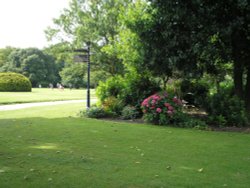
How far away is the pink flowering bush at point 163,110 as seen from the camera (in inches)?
460

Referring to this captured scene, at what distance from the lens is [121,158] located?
621 cm

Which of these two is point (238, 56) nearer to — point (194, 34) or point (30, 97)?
point (194, 34)

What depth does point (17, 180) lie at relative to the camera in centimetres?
470

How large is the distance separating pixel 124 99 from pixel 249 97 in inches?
227

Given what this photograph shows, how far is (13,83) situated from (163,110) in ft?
115

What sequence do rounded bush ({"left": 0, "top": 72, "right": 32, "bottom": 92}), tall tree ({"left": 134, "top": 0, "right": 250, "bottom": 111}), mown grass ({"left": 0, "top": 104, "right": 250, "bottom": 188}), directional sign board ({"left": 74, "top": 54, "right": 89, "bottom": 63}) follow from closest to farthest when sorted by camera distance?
1. mown grass ({"left": 0, "top": 104, "right": 250, "bottom": 188})
2. tall tree ({"left": 134, "top": 0, "right": 250, "bottom": 111})
3. directional sign board ({"left": 74, "top": 54, "right": 89, "bottom": 63})
4. rounded bush ({"left": 0, "top": 72, "right": 32, "bottom": 92})

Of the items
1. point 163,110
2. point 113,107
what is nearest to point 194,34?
point 163,110

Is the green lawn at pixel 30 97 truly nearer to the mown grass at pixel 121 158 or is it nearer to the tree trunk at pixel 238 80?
the mown grass at pixel 121 158

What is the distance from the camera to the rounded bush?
41719mm

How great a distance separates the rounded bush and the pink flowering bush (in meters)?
34.1

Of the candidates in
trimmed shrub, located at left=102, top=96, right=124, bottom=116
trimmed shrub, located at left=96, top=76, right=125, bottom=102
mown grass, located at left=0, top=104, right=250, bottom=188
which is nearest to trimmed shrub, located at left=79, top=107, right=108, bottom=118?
trimmed shrub, located at left=102, top=96, right=124, bottom=116

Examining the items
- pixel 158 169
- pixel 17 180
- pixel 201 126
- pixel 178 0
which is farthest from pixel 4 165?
pixel 178 0

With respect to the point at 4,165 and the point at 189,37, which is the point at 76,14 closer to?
the point at 189,37

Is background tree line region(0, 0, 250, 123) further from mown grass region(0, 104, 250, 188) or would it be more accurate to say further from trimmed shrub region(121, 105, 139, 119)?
mown grass region(0, 104, 250, 188)
